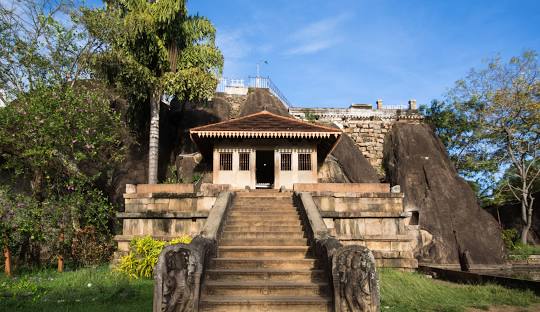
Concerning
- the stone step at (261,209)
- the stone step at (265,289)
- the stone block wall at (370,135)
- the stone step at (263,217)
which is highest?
the stone block wall at (370,135)

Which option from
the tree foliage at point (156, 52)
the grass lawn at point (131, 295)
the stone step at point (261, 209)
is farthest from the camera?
the tree foliage at point (156, 52)

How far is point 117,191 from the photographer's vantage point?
746 inches

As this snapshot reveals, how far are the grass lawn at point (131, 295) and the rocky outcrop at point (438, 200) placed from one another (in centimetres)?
1070

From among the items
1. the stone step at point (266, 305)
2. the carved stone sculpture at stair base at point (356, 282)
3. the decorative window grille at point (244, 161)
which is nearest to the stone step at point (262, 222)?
the stone step at point (266, 305)

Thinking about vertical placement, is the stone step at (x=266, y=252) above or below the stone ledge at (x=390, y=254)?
above

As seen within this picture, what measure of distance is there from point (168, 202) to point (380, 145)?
65.2 feet

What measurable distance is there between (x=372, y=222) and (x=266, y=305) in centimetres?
596

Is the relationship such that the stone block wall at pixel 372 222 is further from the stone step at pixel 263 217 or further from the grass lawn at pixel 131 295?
the grass lawn at pixel 131 295

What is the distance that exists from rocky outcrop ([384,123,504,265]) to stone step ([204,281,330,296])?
1388 cm

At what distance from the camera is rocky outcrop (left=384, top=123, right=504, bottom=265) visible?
20016 millimetres

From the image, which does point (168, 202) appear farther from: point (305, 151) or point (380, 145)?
point (380, 145)

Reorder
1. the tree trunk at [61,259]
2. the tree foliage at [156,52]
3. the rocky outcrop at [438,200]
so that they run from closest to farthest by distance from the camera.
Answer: the tree trunk at [61,259] < the tree foliage at [156,52] < the rocky outcrop at [438,200]

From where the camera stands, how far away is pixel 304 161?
16.0m

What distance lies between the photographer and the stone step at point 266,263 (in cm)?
718
